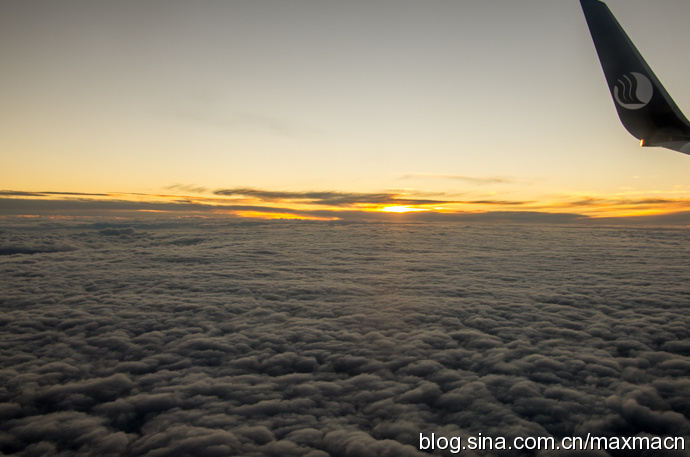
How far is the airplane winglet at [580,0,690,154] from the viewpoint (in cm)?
422

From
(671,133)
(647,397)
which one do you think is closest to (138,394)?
(647,397)

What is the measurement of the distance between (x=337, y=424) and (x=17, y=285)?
70.1 feet

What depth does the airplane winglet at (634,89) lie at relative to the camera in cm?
422

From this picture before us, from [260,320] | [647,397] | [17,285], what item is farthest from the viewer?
[17,285]

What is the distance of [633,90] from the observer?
432 centimetres

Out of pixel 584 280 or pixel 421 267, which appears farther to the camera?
pixel 421 267

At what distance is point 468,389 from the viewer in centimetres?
540

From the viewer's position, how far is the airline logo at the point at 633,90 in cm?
423

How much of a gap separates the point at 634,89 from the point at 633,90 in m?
0.01

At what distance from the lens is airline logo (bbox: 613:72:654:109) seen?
4.23 metres

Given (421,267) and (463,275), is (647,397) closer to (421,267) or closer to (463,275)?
(463,275)

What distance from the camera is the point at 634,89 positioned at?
4.30 meters

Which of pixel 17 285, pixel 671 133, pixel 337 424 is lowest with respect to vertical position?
pixel 17 285

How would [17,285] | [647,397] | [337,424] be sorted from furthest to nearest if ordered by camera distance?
[17,285] → [647,397] → [337,424]
